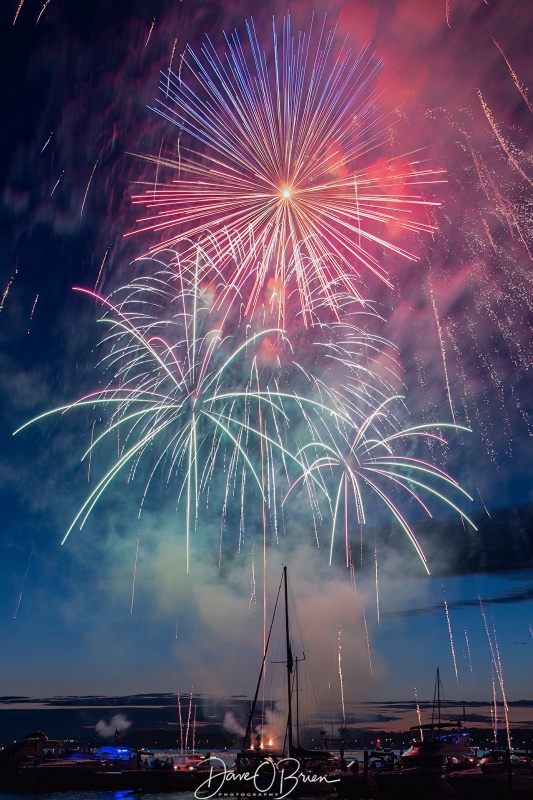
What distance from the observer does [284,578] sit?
5694 centimetres

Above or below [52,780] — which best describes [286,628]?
above

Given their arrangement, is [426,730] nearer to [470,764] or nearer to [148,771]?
[470,764]

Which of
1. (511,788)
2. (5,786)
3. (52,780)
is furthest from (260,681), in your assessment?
(5,786)

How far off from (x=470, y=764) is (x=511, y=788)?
289 inches
